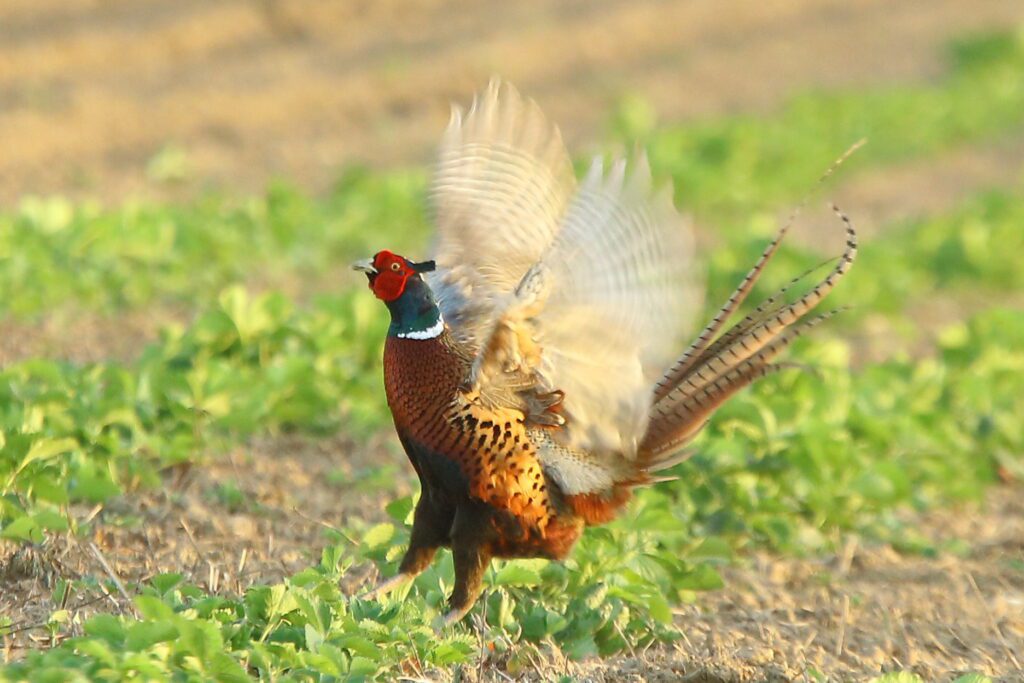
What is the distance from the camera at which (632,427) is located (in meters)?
3.93

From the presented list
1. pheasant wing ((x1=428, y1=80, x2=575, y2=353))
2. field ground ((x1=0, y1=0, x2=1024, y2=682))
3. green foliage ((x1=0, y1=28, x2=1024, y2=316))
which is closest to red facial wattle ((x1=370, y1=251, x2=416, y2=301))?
pheasant wing ((x1=428, y1=80, x2=575, y2=353))

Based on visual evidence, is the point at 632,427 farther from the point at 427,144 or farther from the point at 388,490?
the point at 427,144

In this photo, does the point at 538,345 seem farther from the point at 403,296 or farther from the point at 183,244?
the point at 183,244

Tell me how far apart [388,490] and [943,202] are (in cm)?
795

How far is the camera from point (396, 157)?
1146cm

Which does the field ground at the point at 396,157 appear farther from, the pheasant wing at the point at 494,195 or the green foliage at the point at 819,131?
the pheasant wing at the point at 494,195

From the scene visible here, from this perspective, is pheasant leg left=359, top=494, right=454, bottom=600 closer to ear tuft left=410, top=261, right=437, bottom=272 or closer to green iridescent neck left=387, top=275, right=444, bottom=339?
green iridescent neck left=387, top=275, right=444, bottom=339

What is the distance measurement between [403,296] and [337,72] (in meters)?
9.79

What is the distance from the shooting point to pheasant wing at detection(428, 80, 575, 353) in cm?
415

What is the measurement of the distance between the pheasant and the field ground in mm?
405

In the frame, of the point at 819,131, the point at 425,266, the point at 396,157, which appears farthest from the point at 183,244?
the point at 819,131

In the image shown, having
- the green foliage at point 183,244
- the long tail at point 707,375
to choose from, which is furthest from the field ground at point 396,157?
the long tail at point 707,375

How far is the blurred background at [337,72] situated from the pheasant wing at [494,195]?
5695 millimetres

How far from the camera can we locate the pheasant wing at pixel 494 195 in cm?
415
